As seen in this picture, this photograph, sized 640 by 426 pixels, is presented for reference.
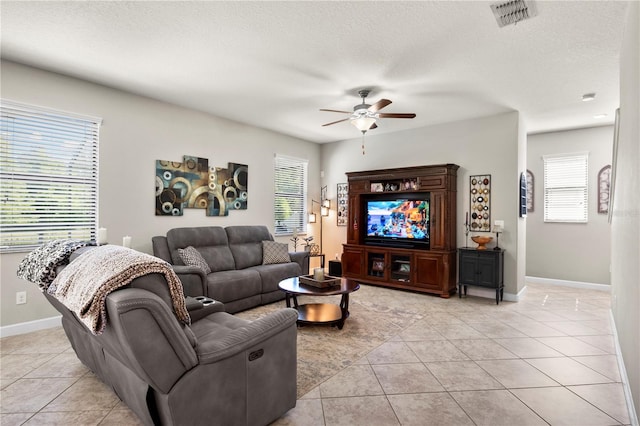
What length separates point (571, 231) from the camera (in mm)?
5863

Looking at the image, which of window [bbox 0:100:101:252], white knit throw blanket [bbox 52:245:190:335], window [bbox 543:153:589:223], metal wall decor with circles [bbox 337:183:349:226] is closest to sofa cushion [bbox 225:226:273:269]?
window [bbox 0:100:101:252]

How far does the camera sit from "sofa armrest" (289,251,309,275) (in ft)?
17.4

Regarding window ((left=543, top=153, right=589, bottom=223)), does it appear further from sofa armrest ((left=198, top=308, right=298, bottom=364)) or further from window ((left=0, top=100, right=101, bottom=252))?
window ((left=0, top=100, right=101, bottom=252))

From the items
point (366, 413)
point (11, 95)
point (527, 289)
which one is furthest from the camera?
point (527, 289)

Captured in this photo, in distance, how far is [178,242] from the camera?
4395mm

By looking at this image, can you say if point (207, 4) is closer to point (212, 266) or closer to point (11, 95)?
point (11, 95)

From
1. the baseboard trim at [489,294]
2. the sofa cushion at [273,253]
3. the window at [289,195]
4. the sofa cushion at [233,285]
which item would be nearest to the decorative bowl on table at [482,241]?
the baseboard trim at [489,294]

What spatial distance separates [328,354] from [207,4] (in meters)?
2.99

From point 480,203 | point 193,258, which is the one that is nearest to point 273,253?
point 193,258

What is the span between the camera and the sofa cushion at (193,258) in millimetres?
4188

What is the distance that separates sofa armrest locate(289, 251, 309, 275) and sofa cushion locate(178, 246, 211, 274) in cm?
139

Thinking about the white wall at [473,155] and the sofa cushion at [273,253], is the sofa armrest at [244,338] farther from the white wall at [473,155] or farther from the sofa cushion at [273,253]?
the white wall at [473,155]

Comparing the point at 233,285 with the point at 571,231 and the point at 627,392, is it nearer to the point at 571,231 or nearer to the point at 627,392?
the point at 627,392

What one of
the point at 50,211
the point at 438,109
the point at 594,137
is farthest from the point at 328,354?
the point at 594,137
